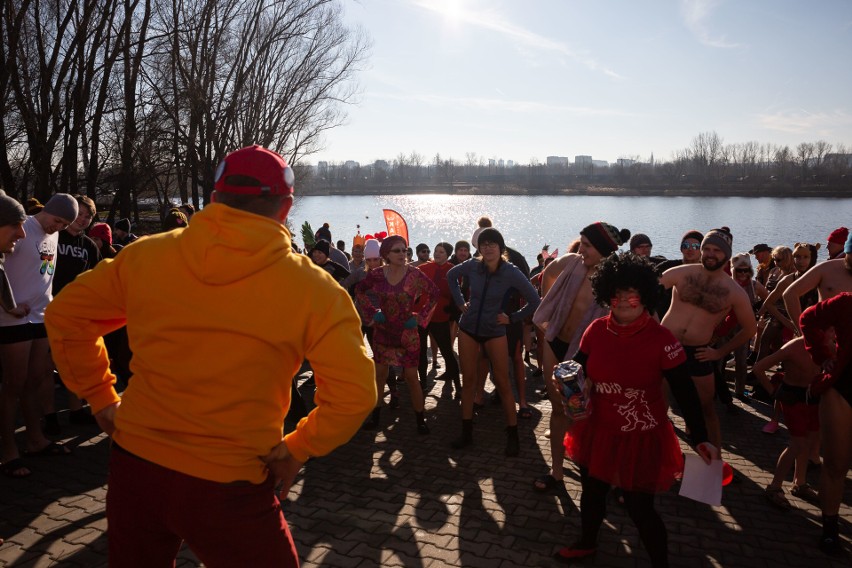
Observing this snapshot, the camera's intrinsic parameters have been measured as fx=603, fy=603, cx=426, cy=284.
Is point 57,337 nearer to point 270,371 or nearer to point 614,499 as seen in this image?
point 270,371

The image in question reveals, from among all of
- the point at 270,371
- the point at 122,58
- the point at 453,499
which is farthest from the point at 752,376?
the point at 122,58

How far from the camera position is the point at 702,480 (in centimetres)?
333

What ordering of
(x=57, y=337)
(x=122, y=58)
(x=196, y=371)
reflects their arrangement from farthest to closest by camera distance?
(x=122, y=58) < (x=57, y=337) < (x=196, y=371)

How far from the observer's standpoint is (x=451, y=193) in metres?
129

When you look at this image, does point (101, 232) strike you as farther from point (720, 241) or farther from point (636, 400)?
point (720, 241)

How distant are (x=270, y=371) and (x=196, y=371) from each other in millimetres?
212

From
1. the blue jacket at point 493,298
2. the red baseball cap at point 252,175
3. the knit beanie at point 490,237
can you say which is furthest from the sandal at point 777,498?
the red baseball cap at point 252,175

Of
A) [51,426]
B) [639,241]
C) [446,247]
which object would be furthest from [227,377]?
[446,247]

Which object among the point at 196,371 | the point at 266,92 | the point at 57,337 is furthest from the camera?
the point at 266,92

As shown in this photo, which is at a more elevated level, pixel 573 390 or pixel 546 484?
pixel 573 390

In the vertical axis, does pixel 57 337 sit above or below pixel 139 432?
above

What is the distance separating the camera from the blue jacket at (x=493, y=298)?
5.68 metres

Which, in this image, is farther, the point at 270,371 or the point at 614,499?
the point at 614,499

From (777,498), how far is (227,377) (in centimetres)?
455
